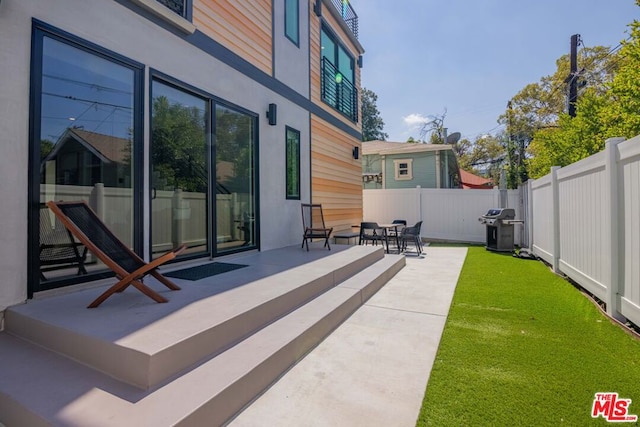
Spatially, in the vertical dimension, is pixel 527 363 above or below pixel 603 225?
below

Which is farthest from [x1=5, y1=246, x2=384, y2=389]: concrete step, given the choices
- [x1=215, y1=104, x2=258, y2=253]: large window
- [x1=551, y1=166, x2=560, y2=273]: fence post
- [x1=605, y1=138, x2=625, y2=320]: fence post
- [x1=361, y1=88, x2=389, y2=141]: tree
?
[x1=361, y1=88, x2=389, y2=141]: tree

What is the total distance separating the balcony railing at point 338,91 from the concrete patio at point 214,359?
246 inches

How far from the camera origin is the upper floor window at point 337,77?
8.34 meters

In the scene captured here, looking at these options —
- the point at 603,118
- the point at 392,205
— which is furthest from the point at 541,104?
the point at 603,118

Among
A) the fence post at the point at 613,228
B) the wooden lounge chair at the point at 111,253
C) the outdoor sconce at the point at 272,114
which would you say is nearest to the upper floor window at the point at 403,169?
the outdoor sconce at the point at 272,114

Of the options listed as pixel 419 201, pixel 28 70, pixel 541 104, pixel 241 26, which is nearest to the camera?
pixel 28 70

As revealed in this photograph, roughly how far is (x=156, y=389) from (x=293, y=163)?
5.37 meters

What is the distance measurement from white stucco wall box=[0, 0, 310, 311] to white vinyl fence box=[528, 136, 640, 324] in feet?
15.1

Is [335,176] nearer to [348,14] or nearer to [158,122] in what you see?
[348,14]

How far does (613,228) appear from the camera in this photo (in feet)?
10.4

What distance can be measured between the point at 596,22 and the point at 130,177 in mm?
17034

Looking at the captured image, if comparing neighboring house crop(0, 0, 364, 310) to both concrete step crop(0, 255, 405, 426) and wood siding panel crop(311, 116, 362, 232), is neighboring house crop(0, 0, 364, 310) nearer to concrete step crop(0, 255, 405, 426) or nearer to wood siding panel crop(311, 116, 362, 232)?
wood siding panel crop(311, 116, 362, 232)

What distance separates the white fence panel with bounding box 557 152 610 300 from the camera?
3.54 meters

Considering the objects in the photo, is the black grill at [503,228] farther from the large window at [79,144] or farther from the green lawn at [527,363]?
the large window at [79,144]
